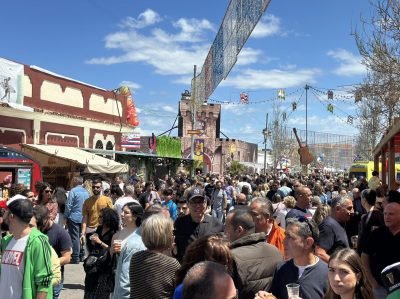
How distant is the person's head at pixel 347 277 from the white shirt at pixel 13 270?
2537 mm

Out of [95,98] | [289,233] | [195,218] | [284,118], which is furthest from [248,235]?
[284,118]

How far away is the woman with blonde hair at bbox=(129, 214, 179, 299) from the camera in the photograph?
3.58 m

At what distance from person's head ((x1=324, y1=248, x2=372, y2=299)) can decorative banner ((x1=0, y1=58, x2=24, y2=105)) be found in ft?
Result: 55.3

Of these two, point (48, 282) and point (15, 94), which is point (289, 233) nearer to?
point (48, 282)

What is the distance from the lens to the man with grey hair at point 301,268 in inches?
135

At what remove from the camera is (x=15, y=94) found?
18141 millimetres

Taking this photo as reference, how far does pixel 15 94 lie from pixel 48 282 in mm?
15873

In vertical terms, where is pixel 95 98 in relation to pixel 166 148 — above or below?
above

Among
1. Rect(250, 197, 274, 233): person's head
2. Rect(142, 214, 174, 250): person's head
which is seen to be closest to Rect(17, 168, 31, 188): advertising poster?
Rect(250, 197, 274, 233): person's head

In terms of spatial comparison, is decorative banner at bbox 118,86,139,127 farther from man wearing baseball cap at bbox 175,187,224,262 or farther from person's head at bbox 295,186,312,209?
man wearing baseball cap at bbox 175,187,224,262

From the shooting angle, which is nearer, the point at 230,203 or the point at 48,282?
the point at 48,282

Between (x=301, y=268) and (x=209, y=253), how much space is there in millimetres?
820

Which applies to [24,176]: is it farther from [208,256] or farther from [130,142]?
[130,142]

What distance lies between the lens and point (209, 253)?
3271 millimetres
